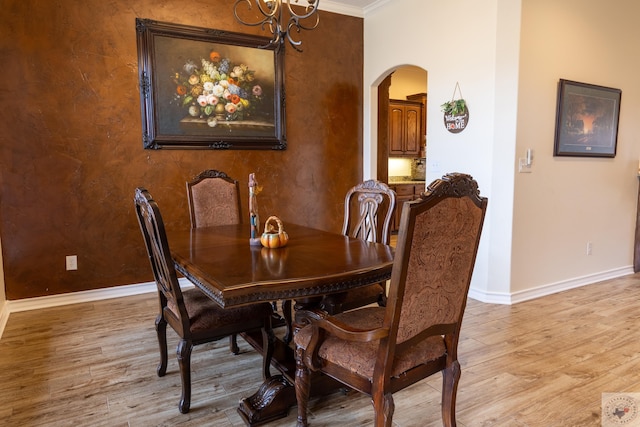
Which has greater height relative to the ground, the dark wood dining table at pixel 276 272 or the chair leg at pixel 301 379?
the dark wood dining table at pixel 276 272

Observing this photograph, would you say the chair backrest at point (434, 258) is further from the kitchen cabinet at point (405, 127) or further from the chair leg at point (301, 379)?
the kitchen cabinet at point (405, 127)

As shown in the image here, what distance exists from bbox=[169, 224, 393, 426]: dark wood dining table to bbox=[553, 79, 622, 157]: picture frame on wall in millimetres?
2655

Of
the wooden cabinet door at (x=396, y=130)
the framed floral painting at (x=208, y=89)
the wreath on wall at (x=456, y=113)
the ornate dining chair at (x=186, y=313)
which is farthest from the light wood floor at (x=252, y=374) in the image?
the wooden cabinet door at (x=396, y=130)

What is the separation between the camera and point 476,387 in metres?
2.29

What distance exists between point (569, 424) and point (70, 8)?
15.0 ft

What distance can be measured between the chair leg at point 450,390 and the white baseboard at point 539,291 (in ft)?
6.97

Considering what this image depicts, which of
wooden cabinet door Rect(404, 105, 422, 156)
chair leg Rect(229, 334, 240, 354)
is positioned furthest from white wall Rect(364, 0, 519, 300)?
wooden cabinet door Rect(404, 105, 422, 156)

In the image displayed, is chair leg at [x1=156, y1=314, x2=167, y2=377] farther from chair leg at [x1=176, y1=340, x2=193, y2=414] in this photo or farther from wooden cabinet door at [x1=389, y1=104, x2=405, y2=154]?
wooden cabinet door at [x1=389, y1=104, x2=405, y2=154]

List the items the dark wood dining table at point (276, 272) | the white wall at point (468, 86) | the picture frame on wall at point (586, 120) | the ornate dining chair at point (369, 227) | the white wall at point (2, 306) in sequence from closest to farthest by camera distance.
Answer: the dark wood dining table at point (276, 272)
the ornate dining chair at point (369, 227)
the white wall at point (2, 306)
the white wall at point (468, 86)
the picture frame on wall at point (586, 120)

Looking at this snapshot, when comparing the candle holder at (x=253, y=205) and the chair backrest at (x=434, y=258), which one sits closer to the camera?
the chair backrest at (x=434, y=258)

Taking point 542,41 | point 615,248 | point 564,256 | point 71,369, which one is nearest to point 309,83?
point 542,41

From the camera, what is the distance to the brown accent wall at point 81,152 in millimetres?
3410

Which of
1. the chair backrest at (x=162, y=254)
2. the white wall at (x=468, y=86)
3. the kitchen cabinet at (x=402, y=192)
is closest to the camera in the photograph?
the chair backrest at (x=162, y=254)

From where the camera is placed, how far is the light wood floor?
2.03 metres
